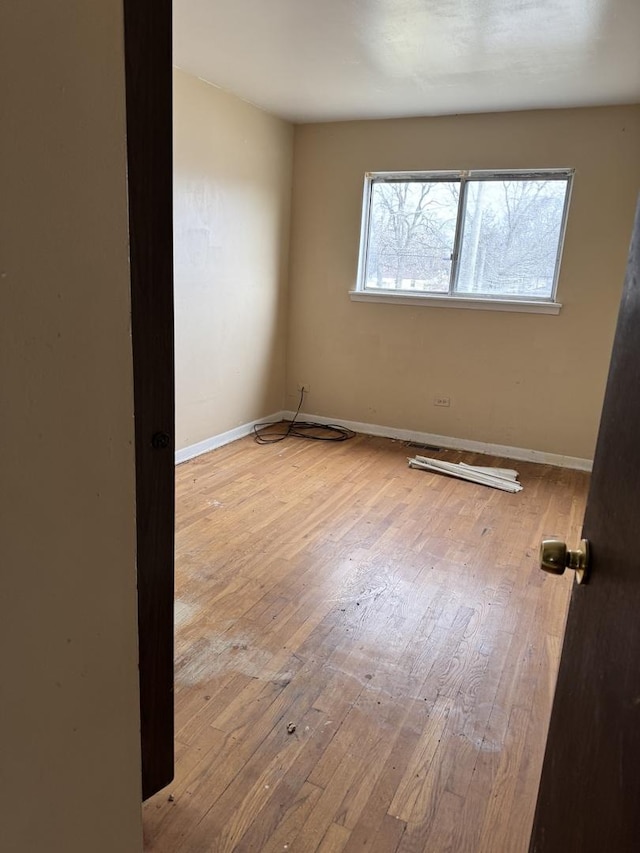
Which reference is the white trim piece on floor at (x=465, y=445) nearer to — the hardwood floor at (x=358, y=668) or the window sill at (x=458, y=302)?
the hardwood floor at (x=358, y=668)

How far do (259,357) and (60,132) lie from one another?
13.8 feet

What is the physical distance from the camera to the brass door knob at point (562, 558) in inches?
32.5

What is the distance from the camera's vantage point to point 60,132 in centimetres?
58

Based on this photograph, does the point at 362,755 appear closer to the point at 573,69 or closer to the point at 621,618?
the point at 621,618

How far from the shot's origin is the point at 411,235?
14.8ft

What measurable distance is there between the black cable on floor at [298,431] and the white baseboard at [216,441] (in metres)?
0.05

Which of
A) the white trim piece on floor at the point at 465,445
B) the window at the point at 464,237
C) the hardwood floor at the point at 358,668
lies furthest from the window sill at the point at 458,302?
the hardwood floor at the point at 358,668

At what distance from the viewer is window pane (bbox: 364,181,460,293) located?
4.37 metres

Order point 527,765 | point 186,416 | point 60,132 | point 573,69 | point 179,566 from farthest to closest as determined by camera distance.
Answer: point 186,416 < point 573,69 < point 179,566 < point 527,765 < point 60,132

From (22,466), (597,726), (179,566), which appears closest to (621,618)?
(597,726)

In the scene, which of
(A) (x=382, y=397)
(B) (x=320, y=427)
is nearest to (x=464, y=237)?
(A) (x=382, y=397)

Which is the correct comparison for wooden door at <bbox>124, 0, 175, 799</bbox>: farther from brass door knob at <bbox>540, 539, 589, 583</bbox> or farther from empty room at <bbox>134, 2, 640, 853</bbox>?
brass door knob at <bbox>540, 539, 589, 583</bbox>

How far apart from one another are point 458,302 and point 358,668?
10.1ft

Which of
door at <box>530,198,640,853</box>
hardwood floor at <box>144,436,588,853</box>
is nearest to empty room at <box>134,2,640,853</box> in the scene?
hardwood floor at <box>144,436,588,853</box>
